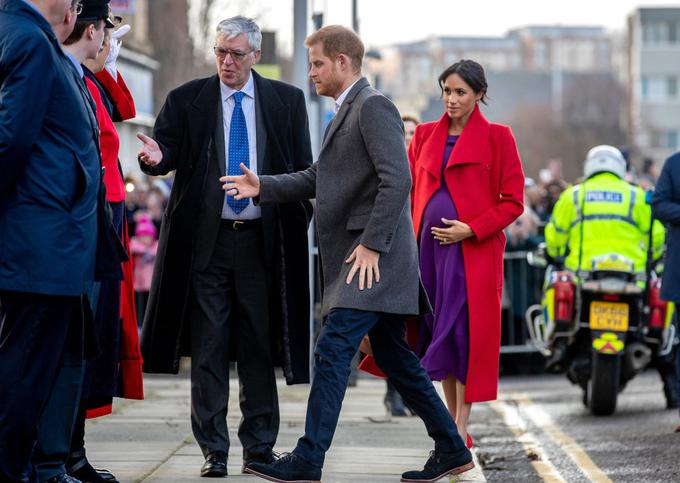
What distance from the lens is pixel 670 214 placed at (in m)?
10.9

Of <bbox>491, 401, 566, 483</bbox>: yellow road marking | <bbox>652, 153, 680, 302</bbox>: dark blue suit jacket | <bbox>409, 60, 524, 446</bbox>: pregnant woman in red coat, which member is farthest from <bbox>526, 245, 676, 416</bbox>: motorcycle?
<bbox>409, 60, 524, 446</bbox>: pregnant woman in red coat

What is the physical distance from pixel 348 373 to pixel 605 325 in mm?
4841

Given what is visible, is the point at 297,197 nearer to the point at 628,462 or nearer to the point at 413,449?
the point at 413,449

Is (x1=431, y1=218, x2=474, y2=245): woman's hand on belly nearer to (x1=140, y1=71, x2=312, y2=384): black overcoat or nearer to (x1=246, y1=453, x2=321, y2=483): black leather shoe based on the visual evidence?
(x1=140, y1=71, x2=312, y2=384): black overcoat

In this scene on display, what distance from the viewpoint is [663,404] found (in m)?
12.6

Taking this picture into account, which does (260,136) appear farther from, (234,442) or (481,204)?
(234,442)

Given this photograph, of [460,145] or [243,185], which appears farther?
[460,145]

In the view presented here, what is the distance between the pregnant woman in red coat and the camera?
322 inches

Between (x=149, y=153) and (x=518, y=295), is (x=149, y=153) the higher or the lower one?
the higher one

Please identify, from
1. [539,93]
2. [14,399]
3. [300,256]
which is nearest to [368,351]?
[300,256]

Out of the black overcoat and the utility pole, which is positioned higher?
the utility pole

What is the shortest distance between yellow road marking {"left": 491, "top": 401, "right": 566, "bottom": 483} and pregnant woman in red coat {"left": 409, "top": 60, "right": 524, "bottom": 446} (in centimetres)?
51

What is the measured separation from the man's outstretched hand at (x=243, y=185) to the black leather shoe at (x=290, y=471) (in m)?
1.19

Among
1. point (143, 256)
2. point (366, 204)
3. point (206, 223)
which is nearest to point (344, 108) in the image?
point (366, 204)
